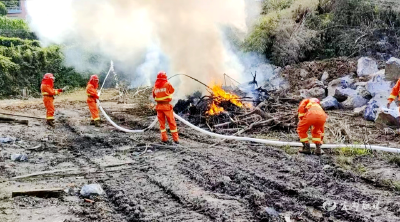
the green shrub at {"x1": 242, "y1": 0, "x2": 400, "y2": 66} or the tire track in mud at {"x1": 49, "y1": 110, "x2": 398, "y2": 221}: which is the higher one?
the green shrub at {"x1": 242, "y1": 0, "x2": 400, "y2": 66}

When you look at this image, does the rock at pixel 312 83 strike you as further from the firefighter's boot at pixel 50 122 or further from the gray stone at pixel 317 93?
the firefighter's boot at pixel 50 122

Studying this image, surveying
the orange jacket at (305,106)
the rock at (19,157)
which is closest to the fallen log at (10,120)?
the rock at (19,157)

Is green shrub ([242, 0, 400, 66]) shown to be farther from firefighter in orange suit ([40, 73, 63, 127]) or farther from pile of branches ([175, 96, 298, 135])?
firefighter in orange suit ([40, 73, 63, 127])

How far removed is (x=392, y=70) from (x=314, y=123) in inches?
244

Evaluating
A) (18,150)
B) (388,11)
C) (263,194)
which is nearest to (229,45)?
(388,11)

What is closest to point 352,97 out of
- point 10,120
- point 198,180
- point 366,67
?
point 366,67

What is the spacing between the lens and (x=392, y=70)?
39.1ft

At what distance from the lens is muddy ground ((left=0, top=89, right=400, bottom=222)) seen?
15.5ft

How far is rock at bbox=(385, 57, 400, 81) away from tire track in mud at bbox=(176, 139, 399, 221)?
20.9 feet

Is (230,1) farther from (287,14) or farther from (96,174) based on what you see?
(96,174)

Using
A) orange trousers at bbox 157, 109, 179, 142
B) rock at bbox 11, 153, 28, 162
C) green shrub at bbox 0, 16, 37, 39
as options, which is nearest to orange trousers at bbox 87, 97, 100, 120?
orange trousers at bbox 157, 109, 179, 142

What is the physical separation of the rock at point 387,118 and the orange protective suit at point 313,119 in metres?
2.77

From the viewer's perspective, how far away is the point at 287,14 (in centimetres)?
1788

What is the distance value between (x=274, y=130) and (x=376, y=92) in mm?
3940
